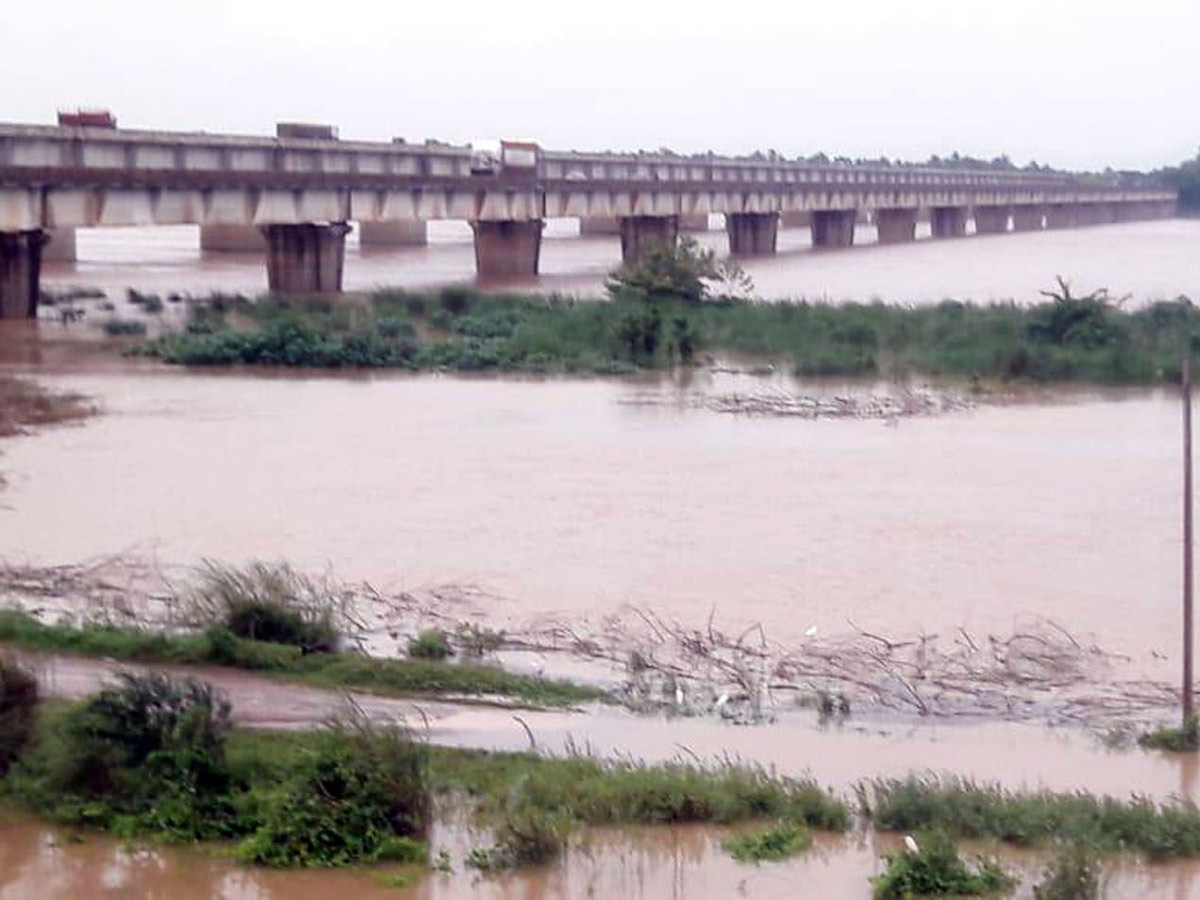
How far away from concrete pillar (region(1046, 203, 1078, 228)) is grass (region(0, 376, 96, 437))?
3509 inches

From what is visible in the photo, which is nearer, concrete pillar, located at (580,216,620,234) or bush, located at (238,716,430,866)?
bush, located at (238,716,430,866)

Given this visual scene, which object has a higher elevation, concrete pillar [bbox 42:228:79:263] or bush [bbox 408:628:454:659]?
concrete pillar [bbox 42:228:79:263]

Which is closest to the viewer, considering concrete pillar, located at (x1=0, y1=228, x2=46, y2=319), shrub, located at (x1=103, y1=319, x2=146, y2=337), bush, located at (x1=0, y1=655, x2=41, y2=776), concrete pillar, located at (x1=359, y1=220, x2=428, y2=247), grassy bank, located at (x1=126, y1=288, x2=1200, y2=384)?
bush, located at (x1=0, y1=655, x2=41, y2=776)

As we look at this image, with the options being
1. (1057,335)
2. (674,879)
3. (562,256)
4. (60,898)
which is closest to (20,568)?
(60,898)

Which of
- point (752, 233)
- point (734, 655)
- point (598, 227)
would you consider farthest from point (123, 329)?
point (598, 227)

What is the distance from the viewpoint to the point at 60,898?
888 cm

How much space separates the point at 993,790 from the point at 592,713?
8.44ft

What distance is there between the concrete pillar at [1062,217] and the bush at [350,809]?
10268 centimetres

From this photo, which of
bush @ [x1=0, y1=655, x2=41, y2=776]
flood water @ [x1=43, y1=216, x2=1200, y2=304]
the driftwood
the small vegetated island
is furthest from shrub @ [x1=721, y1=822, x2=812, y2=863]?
flood water @ [x1=43, y1=216, x2=1200, y2=304]

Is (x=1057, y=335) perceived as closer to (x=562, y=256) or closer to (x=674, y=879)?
(x=674, y=879)

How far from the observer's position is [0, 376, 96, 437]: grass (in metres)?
22.7

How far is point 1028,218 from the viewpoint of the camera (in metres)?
106

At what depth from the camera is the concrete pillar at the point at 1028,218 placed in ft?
341

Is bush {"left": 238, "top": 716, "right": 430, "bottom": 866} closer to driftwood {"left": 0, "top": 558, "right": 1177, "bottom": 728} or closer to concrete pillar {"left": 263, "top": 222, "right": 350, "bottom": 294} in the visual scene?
driftwood {"left": 0, "top": 558, "right": 1177, "bottom": 728}
